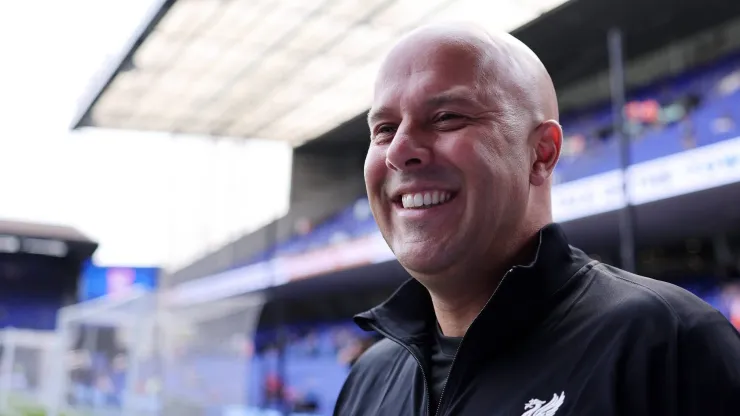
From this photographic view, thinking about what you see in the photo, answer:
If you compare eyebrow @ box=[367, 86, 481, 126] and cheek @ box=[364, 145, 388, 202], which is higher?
eyebrow @ box=[367, 86, 481, 126]

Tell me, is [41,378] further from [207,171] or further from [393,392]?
[393,392]

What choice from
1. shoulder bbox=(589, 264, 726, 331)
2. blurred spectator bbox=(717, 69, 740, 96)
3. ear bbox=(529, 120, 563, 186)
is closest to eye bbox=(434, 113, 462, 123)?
ear bbox=(529, 120, 563, 186)

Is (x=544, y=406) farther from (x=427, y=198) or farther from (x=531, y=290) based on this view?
(x=427, y=198)

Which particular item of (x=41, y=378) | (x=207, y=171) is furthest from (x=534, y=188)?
(x=207, y=171)

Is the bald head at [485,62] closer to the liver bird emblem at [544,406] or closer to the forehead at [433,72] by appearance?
the forehead at [433,72]

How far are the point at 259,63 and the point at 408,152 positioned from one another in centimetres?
878

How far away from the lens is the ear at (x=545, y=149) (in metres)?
0.86

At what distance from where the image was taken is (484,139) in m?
0.80

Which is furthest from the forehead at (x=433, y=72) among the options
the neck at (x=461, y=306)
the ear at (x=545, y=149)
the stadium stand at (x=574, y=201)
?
the stadium stand at (x=574, y=201)

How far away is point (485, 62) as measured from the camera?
824 mm

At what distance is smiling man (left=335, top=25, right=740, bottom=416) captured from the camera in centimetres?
71

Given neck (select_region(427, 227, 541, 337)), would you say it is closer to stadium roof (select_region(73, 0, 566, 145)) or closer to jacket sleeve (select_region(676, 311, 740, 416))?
jacket sleeve (select_region(676, 311, 740, 416))

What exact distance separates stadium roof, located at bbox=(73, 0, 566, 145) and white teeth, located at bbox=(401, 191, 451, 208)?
6.85 meters

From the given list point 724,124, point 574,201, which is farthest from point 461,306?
point 574,201
